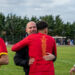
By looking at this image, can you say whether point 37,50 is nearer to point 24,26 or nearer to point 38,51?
point 38,51

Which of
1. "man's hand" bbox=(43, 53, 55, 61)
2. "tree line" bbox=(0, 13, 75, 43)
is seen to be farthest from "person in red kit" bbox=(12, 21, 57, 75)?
"tree line" bbox=(0, 13, 75, 43)

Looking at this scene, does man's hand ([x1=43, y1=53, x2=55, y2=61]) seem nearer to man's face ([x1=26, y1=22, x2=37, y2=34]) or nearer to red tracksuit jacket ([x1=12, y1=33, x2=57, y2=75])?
red tracksuit jacket ([x1=12, y1=33, x2=57, y2=75])

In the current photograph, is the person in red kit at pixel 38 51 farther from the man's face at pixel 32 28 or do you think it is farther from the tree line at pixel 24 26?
the tree line at pixel 24 26

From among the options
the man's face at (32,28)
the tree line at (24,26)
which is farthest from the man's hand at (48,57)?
the tree line at (24,26)

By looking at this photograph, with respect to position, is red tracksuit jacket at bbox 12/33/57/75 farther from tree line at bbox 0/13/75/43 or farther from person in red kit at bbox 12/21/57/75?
tree line at bbox 0/13/75/43

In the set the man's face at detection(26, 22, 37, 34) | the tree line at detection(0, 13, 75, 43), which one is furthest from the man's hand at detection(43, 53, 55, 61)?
the tree line at detection(0, 13, 75, 43)

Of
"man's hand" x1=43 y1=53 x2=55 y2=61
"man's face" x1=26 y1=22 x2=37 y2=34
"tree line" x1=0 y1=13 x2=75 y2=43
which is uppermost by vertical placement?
"man's face" x1=26 y1=22 x2=37 y2=34

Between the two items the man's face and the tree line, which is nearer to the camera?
the man's face

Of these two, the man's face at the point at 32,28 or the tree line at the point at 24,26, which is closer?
the man's face at the point at 32,28

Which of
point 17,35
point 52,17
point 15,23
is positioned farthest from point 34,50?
point 52,17

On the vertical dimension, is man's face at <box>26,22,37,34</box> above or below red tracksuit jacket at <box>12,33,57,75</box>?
above

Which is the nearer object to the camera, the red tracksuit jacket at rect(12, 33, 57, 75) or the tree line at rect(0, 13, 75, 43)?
the red tracksuit jacket at rect(12, 33, 57, 75)

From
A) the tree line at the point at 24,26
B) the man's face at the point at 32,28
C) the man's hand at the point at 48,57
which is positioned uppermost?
the man's face at the point at 32,28

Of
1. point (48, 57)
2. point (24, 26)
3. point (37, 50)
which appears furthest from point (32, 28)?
point (24, 26)
